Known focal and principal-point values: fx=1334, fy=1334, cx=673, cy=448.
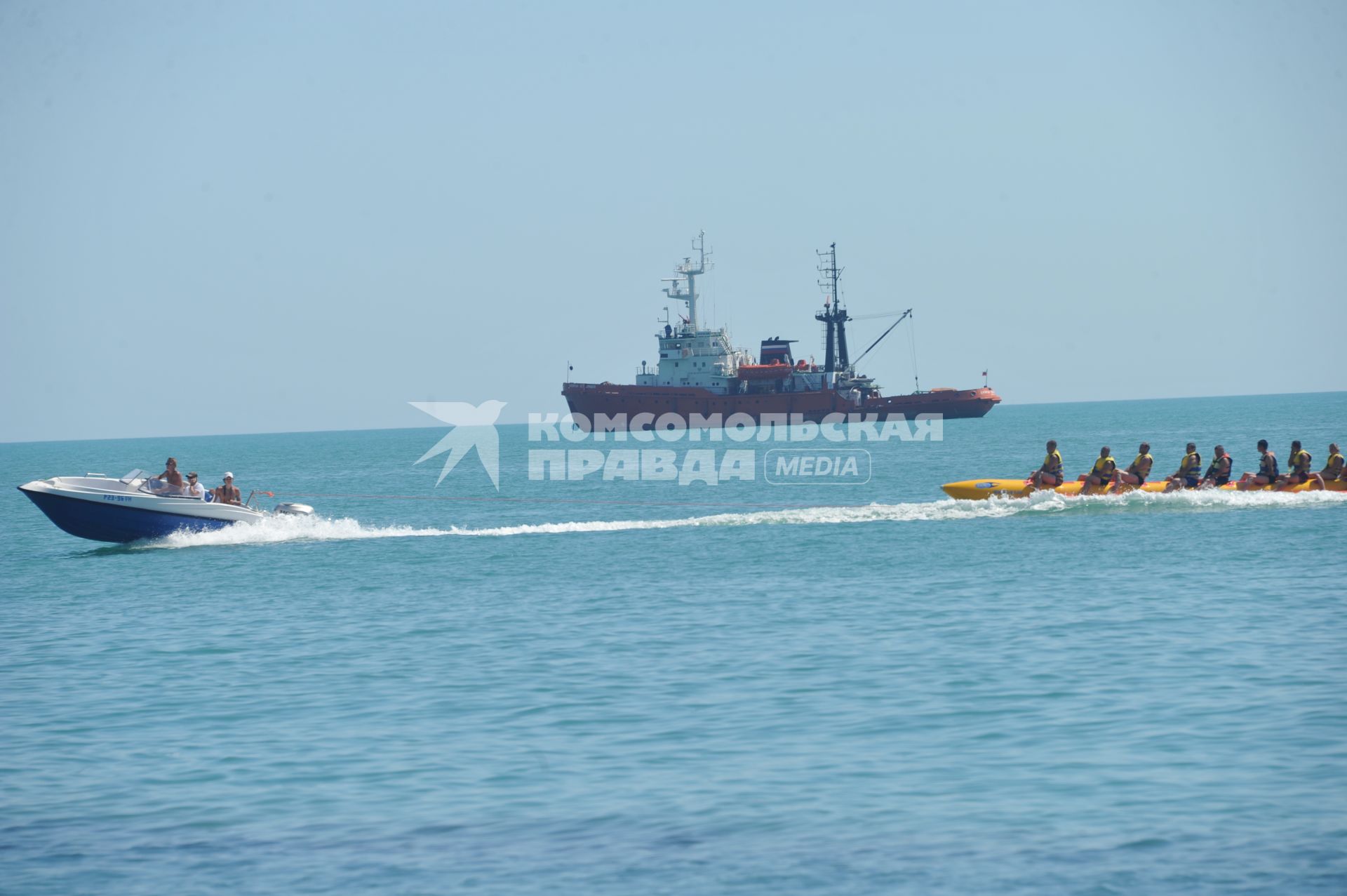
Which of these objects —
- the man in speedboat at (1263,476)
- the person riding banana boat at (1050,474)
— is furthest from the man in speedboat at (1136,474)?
the man in speedboat at (1263,476)

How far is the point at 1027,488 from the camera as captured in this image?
99.9 feet

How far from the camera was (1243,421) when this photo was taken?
11681 centimetres

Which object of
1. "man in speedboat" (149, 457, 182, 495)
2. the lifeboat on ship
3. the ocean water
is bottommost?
the ocean water

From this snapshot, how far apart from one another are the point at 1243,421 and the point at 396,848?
119611 millimetres

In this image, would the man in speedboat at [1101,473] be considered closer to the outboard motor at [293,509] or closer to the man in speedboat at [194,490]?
the outboard motor at [293,509]

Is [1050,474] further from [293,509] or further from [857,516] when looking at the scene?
[293,509]

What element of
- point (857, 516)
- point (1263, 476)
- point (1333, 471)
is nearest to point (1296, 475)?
point (1263, 476)

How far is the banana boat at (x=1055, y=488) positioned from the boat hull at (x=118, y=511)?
1642cm

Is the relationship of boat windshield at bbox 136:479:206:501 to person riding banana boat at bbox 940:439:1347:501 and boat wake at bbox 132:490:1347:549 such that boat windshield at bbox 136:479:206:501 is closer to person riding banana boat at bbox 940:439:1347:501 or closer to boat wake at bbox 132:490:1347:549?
boat wake at bbox 132:490:1347:549

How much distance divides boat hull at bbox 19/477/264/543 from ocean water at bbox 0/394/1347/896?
6.02 ft

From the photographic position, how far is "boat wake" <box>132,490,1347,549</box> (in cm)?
2912

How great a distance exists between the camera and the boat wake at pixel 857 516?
29.1m

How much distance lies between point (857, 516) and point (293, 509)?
12.9 metres

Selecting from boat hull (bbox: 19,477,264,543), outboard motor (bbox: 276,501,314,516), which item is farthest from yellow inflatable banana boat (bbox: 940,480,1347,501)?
boat hull (bbox: 19,477,264,543)
